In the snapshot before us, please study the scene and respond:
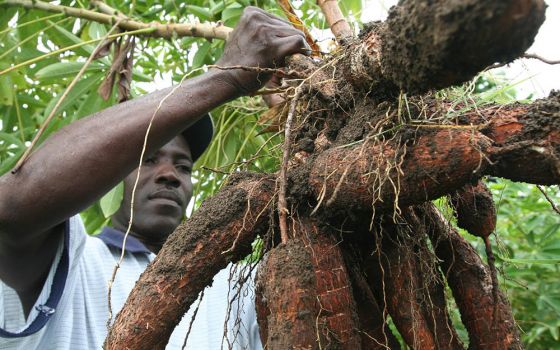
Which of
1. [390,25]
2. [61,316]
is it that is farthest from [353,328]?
[61,316]

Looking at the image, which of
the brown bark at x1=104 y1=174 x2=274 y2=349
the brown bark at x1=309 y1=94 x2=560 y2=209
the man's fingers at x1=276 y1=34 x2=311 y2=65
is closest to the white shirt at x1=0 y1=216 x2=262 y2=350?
the brown bark at x1=104 y1=174 x2=274 y2=349

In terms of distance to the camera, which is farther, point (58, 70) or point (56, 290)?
point (58, 70)

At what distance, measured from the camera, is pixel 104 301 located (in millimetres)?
1538

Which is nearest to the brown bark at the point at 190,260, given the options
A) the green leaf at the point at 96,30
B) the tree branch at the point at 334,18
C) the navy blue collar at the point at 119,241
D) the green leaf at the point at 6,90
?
the tree branch at the point at 334,18

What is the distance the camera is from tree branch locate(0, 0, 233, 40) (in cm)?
144

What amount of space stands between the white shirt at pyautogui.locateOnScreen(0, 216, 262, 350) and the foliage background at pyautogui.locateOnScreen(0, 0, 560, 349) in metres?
0.17

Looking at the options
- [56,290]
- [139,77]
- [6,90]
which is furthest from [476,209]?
[6,90]

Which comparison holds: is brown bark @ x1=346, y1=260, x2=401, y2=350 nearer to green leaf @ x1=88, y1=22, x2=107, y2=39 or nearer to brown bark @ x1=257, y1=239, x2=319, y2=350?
brown bark @ x1=257, y1=239, x2=319, y2=350

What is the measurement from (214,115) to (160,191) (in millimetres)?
340

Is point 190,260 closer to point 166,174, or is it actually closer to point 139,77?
point 166,174

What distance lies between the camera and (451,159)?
0.85m

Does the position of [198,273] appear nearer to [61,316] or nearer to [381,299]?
[381,299]

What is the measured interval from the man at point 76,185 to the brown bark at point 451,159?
0.36 meters

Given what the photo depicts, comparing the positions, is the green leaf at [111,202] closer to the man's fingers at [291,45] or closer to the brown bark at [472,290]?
the man's fingers at [291,45]
